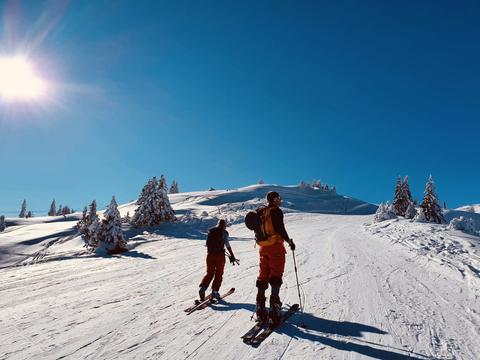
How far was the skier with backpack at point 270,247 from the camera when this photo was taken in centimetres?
594

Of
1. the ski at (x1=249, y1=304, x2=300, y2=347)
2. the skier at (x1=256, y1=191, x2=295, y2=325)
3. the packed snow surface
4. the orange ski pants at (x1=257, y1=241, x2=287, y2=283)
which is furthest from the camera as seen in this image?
the orange ski pants at (x1=257, y1=241, x2=287, y2=283)

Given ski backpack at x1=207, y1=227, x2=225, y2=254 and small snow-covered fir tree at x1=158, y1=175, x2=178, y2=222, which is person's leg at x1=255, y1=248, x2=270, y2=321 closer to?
ski backpack at x1=207, y1=227, x2=225, y2=254

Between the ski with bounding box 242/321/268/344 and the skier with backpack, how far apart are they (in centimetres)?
13

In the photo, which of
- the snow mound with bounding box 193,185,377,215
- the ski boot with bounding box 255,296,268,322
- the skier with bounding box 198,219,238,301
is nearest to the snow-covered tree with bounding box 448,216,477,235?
the skier with bounding box 198,219,238,301

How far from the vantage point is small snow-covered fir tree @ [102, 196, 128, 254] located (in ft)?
80.1

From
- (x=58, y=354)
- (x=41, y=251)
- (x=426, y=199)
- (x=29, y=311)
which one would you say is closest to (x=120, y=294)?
(x=29, y=311)

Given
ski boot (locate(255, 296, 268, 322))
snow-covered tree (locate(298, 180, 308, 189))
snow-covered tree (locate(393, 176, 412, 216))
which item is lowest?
ski boot (locate(255, 296, 268, 322))

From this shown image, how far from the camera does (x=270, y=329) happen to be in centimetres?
545

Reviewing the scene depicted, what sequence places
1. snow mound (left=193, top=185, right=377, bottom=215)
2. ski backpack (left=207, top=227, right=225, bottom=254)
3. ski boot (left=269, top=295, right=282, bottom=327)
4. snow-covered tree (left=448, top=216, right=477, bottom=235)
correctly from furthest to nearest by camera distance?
snow mound (left=193, top=185, right=377, bottom=215) → snow-covered tree (left=448, top=216, right=477, bottom=235) → ski backpack (left=207, top=227, right=225, bottom=254) → ski boot (left=269, top=295, right=282, bottom=327)

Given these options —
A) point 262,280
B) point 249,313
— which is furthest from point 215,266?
point 262,280

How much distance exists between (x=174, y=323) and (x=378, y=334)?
138 inches

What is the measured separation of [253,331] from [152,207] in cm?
3658

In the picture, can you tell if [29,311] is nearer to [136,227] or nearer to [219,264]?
[219,264]

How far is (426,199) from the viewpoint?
45.0 metres
